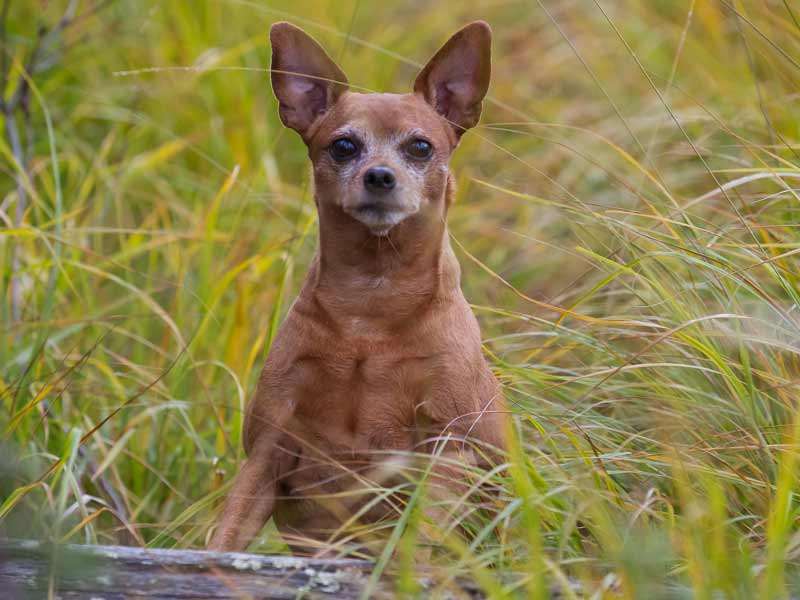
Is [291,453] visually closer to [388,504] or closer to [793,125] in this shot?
[388,504]

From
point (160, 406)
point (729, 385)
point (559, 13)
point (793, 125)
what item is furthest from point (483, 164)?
point (729, 385)

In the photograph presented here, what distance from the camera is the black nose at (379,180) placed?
3.17 m

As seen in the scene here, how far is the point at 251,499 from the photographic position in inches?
124

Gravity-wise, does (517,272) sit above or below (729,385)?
below

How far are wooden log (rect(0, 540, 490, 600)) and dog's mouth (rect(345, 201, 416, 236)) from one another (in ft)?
3.27

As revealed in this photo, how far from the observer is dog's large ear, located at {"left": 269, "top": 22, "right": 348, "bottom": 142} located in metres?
3.42

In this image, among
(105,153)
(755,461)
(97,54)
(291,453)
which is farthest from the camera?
(97,54)

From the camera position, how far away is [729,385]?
3.06m

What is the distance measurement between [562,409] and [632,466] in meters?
0.26

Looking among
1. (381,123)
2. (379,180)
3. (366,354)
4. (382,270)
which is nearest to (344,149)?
(381,123)

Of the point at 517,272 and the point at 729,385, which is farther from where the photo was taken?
the point at 517,272

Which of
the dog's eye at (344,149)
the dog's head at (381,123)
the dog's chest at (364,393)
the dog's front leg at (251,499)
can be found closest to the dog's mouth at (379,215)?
the dog's head at (381,123)

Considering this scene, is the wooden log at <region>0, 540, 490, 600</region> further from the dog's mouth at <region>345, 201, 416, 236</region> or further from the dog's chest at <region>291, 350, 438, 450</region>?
the dog's mouth at <region>345, 201, 416, 236</region>

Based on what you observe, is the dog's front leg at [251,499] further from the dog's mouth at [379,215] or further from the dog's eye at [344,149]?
the dog's eye at [344,149]
